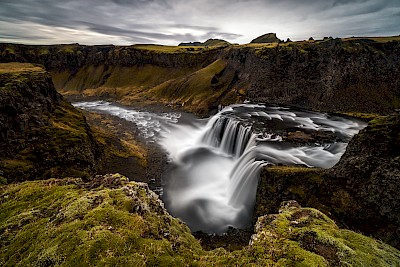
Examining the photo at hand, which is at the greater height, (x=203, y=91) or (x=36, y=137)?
(x=203, y=91)

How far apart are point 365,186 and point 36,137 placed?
4115 cm

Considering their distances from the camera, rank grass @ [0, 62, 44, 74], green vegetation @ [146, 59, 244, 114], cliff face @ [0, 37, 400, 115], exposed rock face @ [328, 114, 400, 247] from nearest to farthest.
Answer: exposed rock face @ [328, 114, 400, 247]
grass @ [0, 62, 44, 74]
cliff face @ [0, 37, 400, 115]
green vegetation @ [146, 59, 244, 114]

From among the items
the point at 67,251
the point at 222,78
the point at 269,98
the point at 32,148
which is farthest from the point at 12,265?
the point at 222,78

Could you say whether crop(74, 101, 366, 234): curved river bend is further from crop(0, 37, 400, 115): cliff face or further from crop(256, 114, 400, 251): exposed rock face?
crop(0, 37, 400, 115): cliff face

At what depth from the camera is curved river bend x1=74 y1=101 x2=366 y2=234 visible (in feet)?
99.8

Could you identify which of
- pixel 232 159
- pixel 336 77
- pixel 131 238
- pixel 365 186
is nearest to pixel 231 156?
pixel 232 159

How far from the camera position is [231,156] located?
4684 centimetres

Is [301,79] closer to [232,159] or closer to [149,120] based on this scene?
[232,159]

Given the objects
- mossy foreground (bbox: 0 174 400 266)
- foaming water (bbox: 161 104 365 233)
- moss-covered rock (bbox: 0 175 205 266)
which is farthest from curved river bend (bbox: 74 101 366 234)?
moss-covered rock (bbox: 0 175 205 266)

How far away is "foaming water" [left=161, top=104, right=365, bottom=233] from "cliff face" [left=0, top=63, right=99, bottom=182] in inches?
575

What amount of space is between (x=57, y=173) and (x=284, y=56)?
77.7 m

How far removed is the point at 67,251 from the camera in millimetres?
7668

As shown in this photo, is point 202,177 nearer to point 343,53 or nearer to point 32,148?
point 32,148

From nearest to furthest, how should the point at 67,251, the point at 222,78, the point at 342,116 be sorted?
the point at 67,251, the point at 342,116, the point at 222,78
